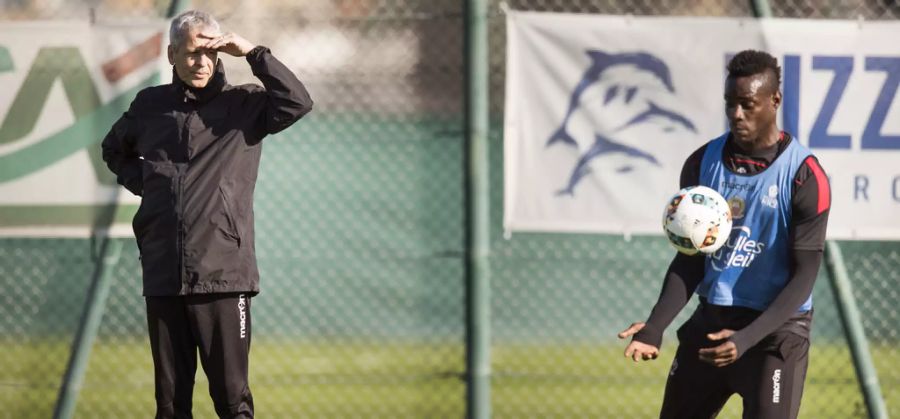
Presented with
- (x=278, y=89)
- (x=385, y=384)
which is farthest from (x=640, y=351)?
(x=385, y=384)

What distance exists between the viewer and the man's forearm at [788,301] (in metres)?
4.43

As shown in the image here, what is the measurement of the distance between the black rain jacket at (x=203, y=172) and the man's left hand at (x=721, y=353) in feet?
5.99

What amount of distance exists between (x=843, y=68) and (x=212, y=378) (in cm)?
359

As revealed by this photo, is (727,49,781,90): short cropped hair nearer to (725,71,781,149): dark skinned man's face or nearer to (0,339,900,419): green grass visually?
(725,71,781,149): dark skinned man's face

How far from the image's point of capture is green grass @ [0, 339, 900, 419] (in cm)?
685

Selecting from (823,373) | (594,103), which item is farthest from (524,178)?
(823,373)

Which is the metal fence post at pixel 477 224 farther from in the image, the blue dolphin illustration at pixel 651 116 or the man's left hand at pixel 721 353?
the man's left hand at pixel 721 353

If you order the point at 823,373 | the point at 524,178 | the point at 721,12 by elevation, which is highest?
the point at 721,12

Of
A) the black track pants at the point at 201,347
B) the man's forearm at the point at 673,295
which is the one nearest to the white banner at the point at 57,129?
the black track pants at the point at 201,347

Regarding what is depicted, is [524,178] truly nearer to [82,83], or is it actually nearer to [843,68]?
[843,68]

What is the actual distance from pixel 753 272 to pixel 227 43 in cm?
218

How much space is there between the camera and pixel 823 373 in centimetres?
841

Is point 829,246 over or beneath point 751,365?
over

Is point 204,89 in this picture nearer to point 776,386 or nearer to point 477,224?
point 477,224
